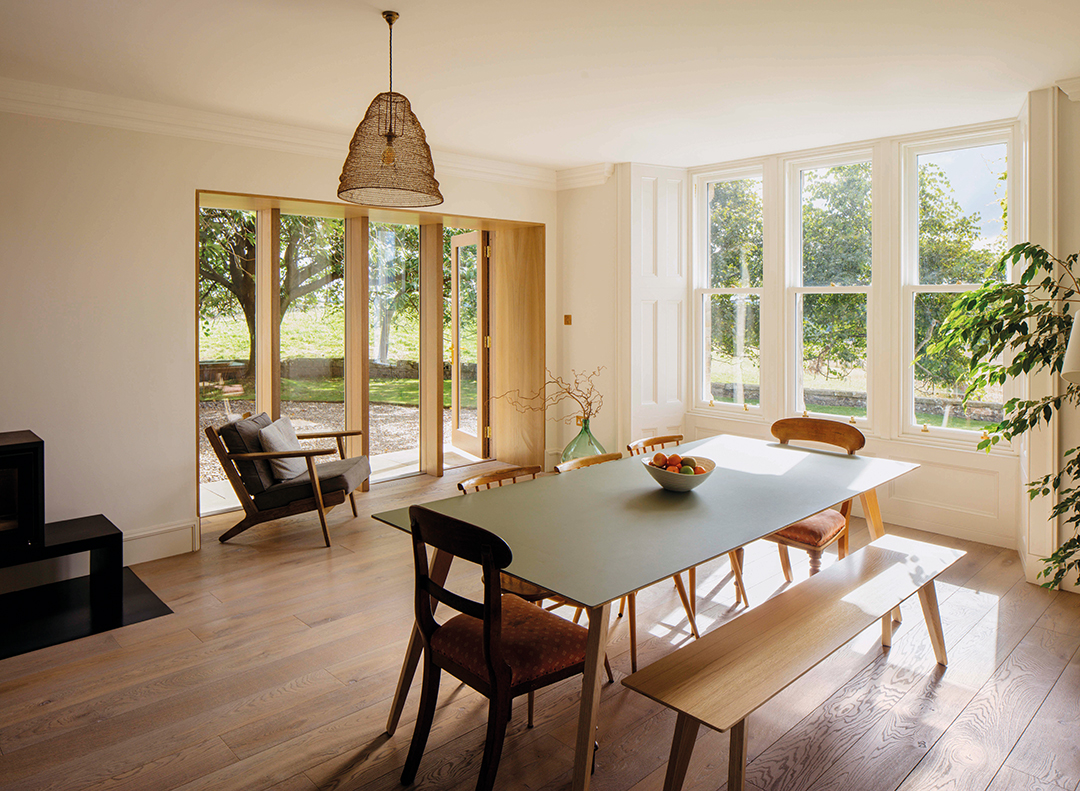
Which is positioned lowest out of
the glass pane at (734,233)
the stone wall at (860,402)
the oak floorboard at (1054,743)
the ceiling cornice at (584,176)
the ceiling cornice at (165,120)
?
the oak floorboard at (1054,743)

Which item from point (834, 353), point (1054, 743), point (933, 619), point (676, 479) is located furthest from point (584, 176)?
point (1054, 743)

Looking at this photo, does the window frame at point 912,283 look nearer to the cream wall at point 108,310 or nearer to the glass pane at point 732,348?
the glass pane at point 732,348

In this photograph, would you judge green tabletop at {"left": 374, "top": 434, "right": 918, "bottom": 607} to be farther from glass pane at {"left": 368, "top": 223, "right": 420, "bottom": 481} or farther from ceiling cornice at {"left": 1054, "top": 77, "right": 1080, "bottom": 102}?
glass pane at {"left": 368, "top": 223, "right": 420, "bottom": 481}

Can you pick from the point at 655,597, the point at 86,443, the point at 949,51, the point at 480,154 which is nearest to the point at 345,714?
the point at 655,597

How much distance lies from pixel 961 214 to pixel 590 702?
4.34 meters

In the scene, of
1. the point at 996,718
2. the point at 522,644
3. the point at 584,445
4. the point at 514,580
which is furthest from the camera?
the point at 584,445

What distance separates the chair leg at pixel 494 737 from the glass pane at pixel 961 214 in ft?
13.7

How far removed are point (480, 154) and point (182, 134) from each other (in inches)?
85.4

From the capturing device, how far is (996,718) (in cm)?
259

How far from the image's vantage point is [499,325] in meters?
6.88

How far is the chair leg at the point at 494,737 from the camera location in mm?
2006

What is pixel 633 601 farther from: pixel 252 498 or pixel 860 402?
pixel 860 402

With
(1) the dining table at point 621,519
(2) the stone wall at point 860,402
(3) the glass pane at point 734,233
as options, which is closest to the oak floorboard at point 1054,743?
(1) the dining table at point 621,519

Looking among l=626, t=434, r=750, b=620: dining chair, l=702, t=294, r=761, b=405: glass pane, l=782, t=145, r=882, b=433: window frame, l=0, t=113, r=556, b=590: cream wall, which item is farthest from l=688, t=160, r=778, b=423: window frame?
l=0, t=113, r=556, b=590: cream wall
